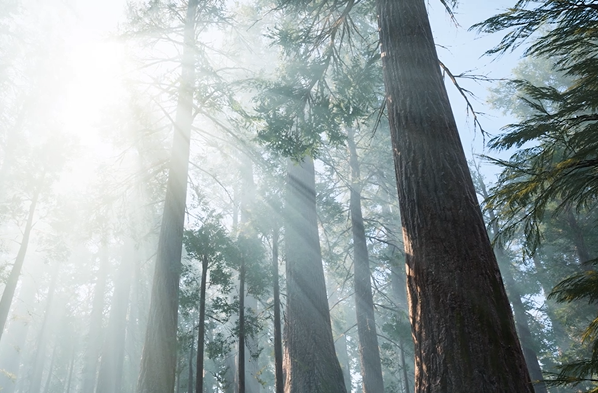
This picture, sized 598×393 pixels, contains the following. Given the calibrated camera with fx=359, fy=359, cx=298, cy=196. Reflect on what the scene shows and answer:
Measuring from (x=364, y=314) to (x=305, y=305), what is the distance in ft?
19.0

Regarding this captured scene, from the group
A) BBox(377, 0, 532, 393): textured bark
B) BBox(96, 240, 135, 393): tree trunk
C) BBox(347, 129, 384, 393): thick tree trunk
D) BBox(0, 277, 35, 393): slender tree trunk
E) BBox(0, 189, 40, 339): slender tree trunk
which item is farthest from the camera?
BBox(0, 277, 35, 393): slender tree trunk

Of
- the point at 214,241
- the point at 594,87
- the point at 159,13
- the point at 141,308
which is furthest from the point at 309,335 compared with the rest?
the point at 141,308

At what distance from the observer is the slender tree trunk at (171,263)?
727 centimetres

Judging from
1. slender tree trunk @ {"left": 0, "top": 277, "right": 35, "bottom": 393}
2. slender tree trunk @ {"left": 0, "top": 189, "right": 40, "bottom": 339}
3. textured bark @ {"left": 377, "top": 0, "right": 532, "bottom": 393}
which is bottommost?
textured bark @ {"left": 377, "top": 0, "right": 532, "bottom": 393}

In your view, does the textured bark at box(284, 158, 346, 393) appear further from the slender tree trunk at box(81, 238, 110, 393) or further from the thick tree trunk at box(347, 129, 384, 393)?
the slender tree trunk at box(81, 238, 110, 393)

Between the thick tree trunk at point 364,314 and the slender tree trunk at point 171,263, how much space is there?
5.49m

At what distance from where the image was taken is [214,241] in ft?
39.7

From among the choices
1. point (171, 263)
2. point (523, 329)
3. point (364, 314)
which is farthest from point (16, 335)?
point (523, 329)

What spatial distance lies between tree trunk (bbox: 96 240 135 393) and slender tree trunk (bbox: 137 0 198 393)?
16.0 metres

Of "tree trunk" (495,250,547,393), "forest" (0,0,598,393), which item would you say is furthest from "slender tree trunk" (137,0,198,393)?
"tree trunk" (495,250,547,393)

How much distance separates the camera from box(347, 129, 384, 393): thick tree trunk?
495 inches

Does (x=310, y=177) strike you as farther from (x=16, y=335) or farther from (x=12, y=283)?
(x=16, y=335)

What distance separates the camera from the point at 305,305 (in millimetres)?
8625

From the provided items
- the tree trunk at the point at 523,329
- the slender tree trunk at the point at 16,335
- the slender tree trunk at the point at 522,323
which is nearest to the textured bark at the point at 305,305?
the slender tree trunk at the point at 522,323
